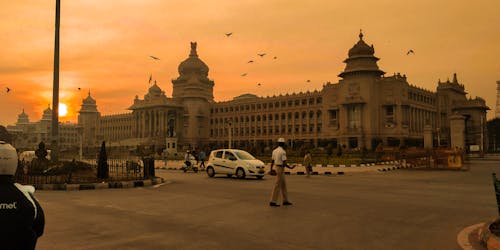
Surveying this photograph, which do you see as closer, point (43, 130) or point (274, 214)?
point (274, 214)

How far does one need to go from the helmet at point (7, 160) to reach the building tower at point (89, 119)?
151 metres

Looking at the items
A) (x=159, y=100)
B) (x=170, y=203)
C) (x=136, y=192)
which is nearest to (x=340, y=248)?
(x=170, y=203)

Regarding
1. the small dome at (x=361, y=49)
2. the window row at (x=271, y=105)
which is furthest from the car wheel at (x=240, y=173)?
the window row at (x=271, y=105)

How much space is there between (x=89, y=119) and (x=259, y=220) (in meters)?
151

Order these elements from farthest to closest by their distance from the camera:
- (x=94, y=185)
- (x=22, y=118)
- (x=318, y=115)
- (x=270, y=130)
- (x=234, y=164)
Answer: (x=22, y=118) < (x=270, y=130) < (x=318, y=115) < (x=234, y=164) < (x=94, y=185)

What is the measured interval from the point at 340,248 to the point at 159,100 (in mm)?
110202

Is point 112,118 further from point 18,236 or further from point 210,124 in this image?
point 18,236

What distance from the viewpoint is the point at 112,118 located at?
14600cm

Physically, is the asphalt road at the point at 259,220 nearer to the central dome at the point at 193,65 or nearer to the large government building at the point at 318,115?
the large government building at the point at 318,115

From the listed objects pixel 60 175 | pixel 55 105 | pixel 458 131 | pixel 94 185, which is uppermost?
pixel 55 105

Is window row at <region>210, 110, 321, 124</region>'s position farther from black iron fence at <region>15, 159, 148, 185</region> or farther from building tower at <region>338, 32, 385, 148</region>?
black iron fence at <region>15, 159, 148, 185</region>

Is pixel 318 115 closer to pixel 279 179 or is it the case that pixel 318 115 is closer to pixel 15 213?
pixel 279 179

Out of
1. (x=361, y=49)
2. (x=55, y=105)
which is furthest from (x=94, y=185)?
(x=361, y=49)

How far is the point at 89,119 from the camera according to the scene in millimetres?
148500
